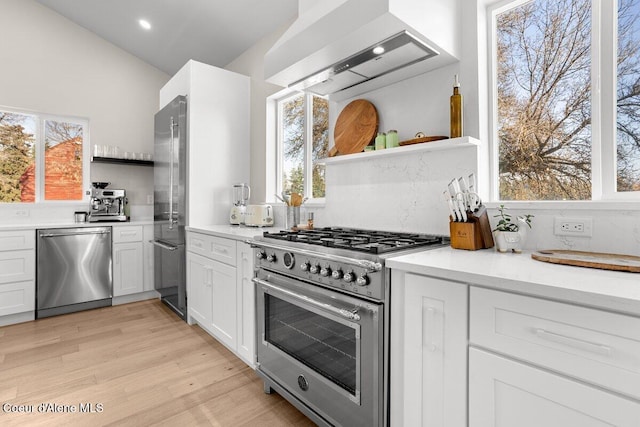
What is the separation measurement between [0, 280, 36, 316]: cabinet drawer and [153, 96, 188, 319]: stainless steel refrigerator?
1.09m

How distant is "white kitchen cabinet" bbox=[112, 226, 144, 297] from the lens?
3615mm

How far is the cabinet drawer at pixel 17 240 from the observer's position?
304 cm

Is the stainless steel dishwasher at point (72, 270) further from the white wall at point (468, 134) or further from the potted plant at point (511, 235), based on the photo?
the potted plant at point (511, 235)

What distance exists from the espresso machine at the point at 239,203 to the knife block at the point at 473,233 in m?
2.09

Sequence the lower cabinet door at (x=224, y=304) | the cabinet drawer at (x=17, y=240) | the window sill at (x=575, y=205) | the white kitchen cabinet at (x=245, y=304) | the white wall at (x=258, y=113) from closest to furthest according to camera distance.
→ the window sill at (x=575, y=205)
the white kitchen cabinet at (x=245, y=304)
the lower cabinet door at (x=224, y=304)
the cabinet drawer at (x=17, y=240)
the white wall at (x=258, y=113)

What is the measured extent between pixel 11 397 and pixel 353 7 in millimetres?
2856

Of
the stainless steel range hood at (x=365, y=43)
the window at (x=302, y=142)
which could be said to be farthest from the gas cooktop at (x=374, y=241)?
the window at (x=302, y=142)

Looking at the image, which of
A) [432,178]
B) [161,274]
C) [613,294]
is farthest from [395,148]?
[161,274]

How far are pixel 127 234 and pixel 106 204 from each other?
0.47 meters

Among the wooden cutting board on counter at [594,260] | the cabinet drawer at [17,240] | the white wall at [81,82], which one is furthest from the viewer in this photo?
the white wall at [81,82]

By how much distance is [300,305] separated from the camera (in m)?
1.65

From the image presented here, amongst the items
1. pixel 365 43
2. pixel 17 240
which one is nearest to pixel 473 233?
pixel 365 43

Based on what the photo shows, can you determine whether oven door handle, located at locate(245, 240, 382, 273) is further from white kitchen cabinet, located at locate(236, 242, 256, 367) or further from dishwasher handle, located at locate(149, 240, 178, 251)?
dishwasher handle, located at locate(149, 240, 178, 251)

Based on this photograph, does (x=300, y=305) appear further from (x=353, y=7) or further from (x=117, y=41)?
(x=117, y=41)
